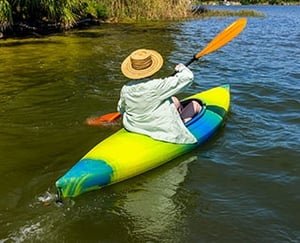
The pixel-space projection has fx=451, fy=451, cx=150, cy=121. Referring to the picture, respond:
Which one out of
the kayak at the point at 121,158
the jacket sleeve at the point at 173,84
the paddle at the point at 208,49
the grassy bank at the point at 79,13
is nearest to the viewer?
the kayak at the point at 121,158

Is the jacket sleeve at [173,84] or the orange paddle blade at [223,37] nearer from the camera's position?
the jacket sleeve at [173,84]

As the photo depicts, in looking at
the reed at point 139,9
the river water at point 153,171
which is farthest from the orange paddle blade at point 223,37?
the reed at point 139,9

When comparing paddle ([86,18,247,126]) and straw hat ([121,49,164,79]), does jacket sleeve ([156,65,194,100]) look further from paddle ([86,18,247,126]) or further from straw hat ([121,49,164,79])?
paddle ([86,18,247,126])

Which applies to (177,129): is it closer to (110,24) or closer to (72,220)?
(72,220)

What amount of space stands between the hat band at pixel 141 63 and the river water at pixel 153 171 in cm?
116

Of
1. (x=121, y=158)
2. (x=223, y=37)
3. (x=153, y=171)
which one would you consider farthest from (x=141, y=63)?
(x=223, y=37)

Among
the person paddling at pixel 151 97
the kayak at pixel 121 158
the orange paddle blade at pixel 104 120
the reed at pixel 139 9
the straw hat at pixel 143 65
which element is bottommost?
the reed at pixel 139 9

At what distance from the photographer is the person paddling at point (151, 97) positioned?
488cm

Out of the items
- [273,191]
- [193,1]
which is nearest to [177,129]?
[273,191]

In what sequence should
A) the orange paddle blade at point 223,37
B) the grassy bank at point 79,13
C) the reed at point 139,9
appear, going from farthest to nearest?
1. the reed at point 139,9
2. the grassy bank at point 79,13
3. the orange paddle blade at point 223,37

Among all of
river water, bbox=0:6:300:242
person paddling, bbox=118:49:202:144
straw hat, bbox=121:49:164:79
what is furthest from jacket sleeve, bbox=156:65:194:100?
river water, bbox=0:6:300:242

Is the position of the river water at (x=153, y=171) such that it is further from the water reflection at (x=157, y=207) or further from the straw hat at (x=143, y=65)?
the straw hat at (x=143, y=65)

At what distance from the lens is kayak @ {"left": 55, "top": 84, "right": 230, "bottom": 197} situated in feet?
14.3

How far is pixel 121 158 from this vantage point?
4746 mm
